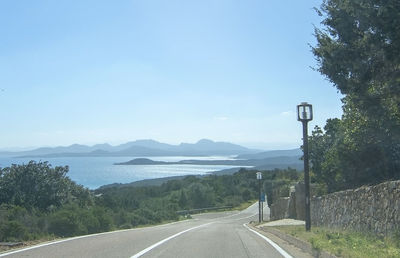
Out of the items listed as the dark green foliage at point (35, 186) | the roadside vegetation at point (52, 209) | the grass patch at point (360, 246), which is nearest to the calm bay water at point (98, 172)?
the dark green foliage at point (35, 186)

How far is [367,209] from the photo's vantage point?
1348 centimetres

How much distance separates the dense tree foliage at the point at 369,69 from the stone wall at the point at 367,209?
2.15 metres

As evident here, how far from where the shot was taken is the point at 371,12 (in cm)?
986

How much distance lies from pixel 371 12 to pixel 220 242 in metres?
7.48

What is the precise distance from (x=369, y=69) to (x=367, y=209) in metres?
4.27

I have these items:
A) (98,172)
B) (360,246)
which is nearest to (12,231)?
(360,246)

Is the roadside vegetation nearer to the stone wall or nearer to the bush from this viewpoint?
the bush

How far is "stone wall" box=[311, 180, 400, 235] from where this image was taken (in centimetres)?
1157

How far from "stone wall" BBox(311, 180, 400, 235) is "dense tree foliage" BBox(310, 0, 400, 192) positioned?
2.15m

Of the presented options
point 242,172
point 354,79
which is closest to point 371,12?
point 354,79

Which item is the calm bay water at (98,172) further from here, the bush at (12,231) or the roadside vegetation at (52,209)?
the bush at (12,231)

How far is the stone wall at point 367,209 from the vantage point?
11570 mm

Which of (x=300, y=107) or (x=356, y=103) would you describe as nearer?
(x=356, y=103)

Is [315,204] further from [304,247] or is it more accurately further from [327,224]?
[304,247]
